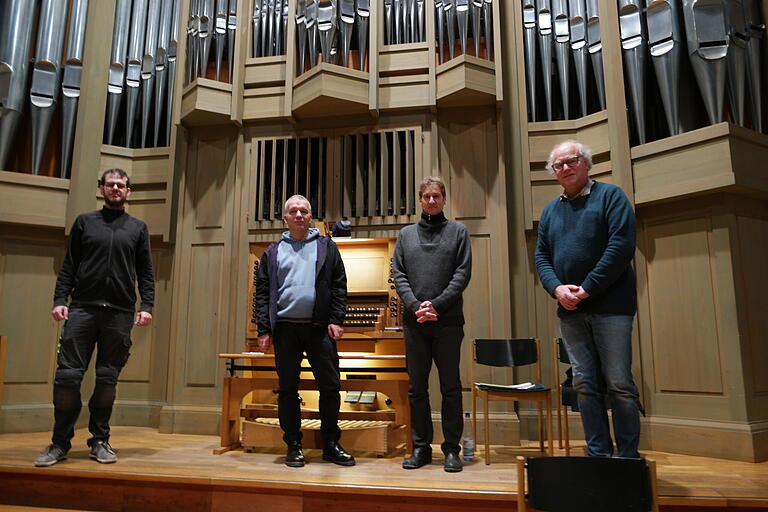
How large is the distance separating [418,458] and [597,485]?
5.43ft

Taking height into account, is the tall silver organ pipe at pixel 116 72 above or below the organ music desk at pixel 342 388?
above

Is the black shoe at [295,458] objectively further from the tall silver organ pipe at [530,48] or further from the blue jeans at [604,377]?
the tall silver organ pipe at [530,48]

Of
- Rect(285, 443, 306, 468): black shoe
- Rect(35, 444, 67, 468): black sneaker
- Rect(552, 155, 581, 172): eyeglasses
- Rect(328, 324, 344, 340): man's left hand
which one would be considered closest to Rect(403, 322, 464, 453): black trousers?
Rect(328, 324, 344, 340): man's left hand

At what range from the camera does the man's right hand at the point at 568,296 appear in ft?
7.80

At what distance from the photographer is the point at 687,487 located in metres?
2.64

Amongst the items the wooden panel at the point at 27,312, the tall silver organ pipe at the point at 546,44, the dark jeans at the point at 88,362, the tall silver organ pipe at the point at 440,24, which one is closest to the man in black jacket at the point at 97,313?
the dark jeans at the point at 88,362

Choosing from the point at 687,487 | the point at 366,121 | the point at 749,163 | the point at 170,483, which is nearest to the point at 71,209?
the point at 366,121

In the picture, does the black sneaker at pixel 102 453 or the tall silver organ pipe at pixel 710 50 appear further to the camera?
the tall silver organ pipe at pixel 710 50

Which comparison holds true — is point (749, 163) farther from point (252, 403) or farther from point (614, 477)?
point (252, 403)

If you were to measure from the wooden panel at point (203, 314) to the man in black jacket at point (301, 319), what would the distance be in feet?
5.35

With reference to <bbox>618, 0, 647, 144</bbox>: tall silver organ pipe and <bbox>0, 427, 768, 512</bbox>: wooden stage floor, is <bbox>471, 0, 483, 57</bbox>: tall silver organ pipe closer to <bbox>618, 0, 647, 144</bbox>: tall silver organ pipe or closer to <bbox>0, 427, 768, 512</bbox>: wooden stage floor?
<bbox>618, 0, 647, 144</bbox>: tall silver organ pipe

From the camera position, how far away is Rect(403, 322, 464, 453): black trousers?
2998 millimetres

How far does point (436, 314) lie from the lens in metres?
2.92

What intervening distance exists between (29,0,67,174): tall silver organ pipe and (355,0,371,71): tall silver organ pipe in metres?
2.57
